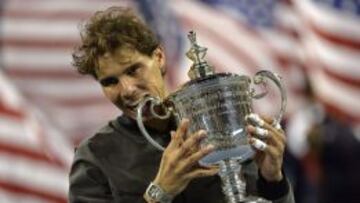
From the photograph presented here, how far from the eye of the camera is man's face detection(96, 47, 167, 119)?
1508 mm

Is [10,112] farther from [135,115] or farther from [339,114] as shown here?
[135,115]

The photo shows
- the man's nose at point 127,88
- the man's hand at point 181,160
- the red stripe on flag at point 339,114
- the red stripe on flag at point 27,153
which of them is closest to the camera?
the man's hand at point 181,160

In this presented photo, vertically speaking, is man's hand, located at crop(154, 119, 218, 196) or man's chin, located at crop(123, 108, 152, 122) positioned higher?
man's chin, located at crop(123, 108, 152, 122)

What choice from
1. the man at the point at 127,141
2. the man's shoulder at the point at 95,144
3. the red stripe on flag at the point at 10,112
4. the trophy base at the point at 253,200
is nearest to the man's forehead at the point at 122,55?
the man at the point at 127,141

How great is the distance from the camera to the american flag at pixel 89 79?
3250 millimetres

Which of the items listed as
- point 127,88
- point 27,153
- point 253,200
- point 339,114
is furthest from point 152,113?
point 27,153

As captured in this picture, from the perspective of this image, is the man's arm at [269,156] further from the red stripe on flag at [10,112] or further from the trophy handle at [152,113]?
the red stripe on flag at [10,112]

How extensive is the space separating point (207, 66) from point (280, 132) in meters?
0.12

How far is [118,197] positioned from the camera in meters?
1.52

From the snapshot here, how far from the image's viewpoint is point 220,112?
1.47 m

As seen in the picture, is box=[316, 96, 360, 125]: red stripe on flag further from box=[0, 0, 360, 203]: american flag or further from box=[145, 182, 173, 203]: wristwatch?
box=[145, 182, 173, 203]: wristwatch

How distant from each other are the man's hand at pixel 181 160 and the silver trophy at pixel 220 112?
0.04 m

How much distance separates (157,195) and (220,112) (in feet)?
0.43

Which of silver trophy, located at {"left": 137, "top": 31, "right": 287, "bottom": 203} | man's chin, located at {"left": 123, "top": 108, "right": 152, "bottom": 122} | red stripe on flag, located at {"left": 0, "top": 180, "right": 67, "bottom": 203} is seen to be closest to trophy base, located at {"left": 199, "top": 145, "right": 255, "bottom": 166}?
silver trophy, located at {"left": 137, "top": 31, "right": 287, "bottom": 203}
